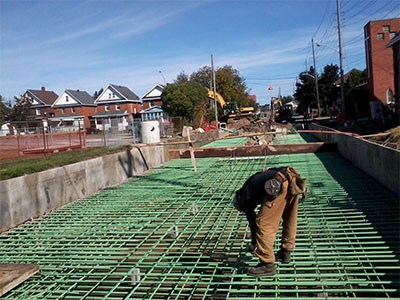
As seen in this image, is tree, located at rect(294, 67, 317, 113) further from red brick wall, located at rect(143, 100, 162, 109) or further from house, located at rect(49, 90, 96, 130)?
house, located at rect(49, 90, 96, 130)

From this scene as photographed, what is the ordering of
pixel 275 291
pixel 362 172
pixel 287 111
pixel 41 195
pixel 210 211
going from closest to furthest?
pixel 275 291
pixel 210 211
pixel 41 195
pixel 362 172
pixel 287 111

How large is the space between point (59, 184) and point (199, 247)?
4.39m

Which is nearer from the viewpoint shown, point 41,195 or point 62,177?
point 41,195

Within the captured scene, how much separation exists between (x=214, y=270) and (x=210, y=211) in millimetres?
2740

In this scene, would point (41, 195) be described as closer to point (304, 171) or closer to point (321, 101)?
point (304, 171)

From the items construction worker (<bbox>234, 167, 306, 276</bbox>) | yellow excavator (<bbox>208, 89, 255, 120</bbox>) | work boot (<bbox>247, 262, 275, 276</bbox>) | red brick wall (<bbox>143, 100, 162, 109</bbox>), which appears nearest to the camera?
construction worker (<bbox>234, 167, 306, 276</bbox>)

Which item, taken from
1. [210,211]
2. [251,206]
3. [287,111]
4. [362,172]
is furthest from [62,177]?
[287,111]

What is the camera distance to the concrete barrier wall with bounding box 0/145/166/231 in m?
7.08

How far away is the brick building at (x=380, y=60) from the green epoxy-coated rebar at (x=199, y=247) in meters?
31.2

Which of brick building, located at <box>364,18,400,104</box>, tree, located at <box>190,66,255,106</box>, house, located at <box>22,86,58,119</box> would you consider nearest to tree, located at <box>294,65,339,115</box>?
tree, located at <box>190,66,255,106</box>

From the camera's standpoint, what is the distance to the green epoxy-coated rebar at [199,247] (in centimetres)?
410

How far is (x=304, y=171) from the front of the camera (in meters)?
10.7

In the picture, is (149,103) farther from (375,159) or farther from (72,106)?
(375,159)

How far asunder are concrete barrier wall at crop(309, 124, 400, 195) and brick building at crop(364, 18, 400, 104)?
27863 mm
